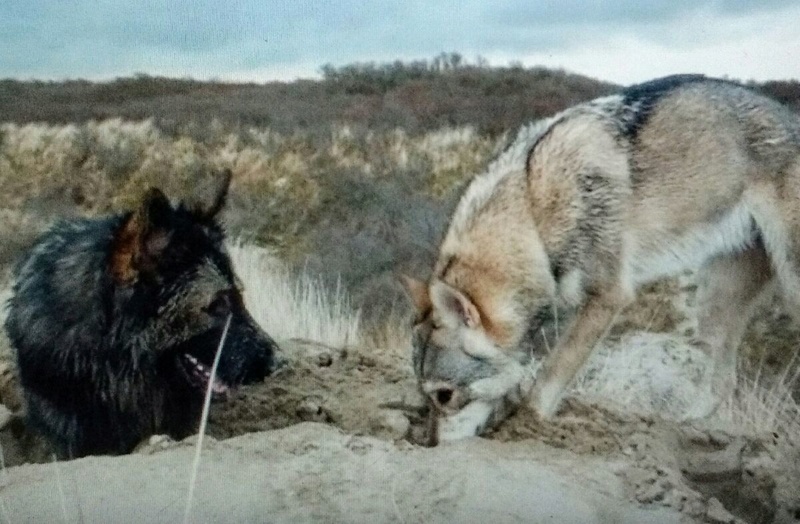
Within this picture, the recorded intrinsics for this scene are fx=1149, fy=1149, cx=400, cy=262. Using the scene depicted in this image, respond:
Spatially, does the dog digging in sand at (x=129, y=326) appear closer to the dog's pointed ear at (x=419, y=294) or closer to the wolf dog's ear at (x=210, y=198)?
the wolf dog's ear at (x=210, y=198)

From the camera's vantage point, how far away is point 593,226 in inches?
123

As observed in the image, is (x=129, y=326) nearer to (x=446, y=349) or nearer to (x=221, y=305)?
(x=221, y=305)

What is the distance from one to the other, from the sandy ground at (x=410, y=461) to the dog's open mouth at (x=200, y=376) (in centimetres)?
6

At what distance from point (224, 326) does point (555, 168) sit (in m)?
0.99

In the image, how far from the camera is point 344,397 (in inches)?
124

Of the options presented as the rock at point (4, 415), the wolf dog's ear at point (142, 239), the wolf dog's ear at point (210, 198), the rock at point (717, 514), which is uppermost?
the wolf dog's ear at point (210, 198)

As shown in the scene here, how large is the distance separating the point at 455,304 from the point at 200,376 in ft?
2.28

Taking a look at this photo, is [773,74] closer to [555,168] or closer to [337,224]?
[555,168]

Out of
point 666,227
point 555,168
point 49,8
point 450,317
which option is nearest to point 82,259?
point 49,8

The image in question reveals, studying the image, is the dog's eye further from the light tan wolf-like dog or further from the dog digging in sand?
the light tan wolf-like dog

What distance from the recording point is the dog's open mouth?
2959 millimetres

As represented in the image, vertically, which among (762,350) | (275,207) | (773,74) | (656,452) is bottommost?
(656,452)

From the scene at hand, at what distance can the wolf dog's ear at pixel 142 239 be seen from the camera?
2889mm

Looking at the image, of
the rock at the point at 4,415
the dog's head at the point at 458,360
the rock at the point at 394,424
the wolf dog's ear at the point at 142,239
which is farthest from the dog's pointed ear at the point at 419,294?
the rock at the point at 4,415
